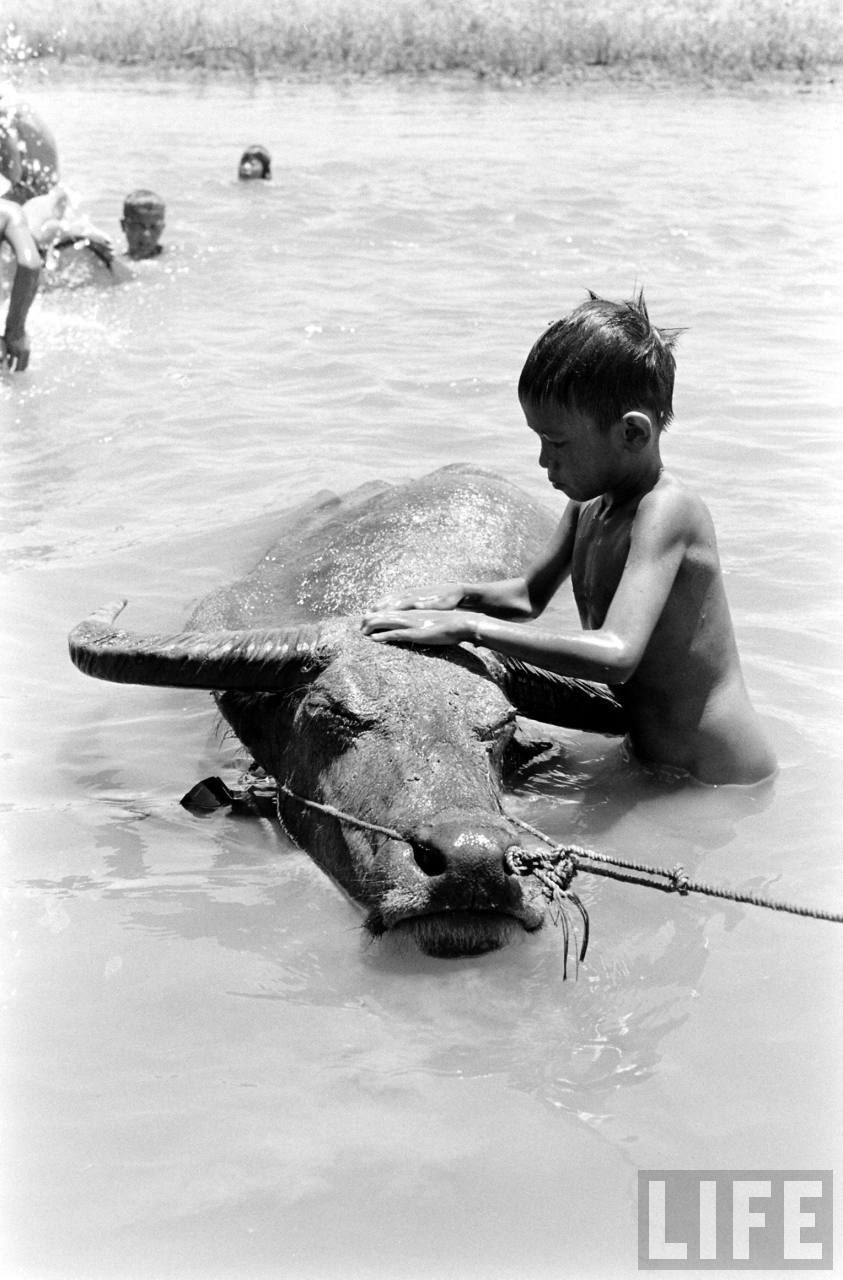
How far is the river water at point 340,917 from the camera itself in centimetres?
240

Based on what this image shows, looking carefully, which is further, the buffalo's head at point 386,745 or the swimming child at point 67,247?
the swimming child at point 67,247

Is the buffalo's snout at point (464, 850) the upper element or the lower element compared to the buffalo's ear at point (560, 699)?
upper

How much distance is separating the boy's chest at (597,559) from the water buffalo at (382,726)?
9.6 inches

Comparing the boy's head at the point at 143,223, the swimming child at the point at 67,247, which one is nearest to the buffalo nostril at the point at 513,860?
the swimming child at the point at 67,247

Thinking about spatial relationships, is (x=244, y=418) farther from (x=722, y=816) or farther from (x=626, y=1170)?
(x=626, y=1170)

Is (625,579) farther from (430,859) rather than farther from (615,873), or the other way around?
(430,859)

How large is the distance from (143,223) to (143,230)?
0.23ft

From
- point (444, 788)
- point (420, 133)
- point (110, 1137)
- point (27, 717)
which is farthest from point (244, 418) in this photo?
point (420, 133)

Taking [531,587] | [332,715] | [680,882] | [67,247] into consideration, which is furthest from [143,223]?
[680,882]

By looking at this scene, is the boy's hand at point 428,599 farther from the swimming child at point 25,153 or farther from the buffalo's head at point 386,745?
the swimming child at point 25,153

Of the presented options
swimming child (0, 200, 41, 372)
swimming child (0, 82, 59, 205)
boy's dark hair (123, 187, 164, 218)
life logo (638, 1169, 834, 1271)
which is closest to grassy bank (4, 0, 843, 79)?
boy's dark hair (123, 187, 164, 218)

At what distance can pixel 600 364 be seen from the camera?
11.3 feet

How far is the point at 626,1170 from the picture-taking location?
2.45m

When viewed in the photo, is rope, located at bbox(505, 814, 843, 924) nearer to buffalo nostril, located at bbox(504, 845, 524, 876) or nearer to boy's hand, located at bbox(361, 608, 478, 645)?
buffalo nostril, located at bbox(504, 845, 524, 876)
